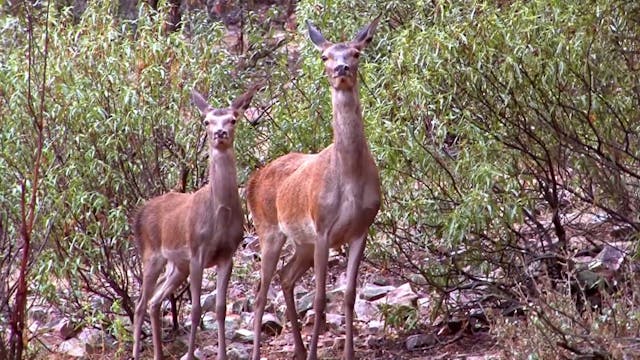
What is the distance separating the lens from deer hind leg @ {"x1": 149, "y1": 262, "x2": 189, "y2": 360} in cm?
1096

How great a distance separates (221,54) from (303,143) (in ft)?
3.59

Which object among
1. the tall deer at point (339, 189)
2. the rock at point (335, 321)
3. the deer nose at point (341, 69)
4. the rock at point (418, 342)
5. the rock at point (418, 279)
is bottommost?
the rock at point (418, 342)

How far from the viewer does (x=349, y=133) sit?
32.1 ft

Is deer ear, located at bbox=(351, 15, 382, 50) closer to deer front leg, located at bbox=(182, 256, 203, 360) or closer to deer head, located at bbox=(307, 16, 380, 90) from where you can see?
deer head, located at bbox=(307, 16, 380, 90)

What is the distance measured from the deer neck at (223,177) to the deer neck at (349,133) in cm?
109

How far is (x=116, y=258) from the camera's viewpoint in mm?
11867

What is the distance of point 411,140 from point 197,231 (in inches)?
72.9

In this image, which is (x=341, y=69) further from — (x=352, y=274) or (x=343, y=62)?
(x=352, y=274)

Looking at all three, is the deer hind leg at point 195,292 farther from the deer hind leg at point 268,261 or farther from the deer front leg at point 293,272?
the deer front leg at point 293,272

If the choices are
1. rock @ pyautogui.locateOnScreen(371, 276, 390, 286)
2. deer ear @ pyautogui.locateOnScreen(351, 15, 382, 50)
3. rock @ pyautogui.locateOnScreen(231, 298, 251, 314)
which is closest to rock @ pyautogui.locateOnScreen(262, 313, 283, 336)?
rock @ pyautogui.locateOnScreen(231, 298, 251, 314)

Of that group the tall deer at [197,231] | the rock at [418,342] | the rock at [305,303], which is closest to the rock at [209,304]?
the rock at [305,303]

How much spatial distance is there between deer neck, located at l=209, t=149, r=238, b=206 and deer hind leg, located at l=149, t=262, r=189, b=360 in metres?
0.81

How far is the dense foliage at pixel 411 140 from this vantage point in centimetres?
973

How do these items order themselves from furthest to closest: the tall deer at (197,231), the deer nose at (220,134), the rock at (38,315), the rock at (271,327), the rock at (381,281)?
the rock at (38,315)
the rock at (381,281)
the rock at (271,327)
the tall deer at (197,231)
the deer nose at (220,134)
